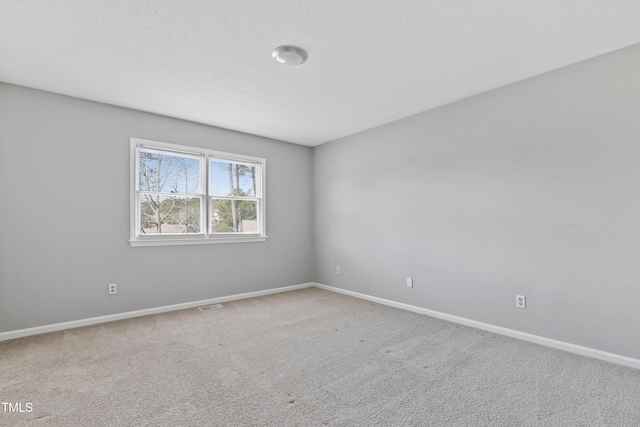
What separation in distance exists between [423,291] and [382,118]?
2295mm

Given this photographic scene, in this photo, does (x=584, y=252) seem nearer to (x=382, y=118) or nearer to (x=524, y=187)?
(x=524, y=187)

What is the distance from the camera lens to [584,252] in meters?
2.60

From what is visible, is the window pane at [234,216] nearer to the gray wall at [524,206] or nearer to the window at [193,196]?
the window at [193,196]

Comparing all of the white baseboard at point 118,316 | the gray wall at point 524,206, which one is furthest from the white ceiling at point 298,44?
the white baseboard at point 118,316

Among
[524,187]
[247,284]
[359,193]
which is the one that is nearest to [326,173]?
[359,193]

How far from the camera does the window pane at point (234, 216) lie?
4.45 meters

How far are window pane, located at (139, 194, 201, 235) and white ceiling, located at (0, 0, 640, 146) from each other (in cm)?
120

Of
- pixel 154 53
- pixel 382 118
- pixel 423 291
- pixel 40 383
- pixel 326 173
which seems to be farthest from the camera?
pixel 326 173

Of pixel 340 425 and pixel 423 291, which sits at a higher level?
pixel 423 291

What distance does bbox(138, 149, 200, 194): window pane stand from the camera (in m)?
3.85

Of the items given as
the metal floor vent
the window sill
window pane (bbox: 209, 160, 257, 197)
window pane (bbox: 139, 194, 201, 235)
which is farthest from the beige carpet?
window pane (bbox: 209, 160, 257, 197)

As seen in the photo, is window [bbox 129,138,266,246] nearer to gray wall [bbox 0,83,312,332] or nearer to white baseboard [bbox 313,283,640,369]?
gray wall [bbox 0,83,312,332]

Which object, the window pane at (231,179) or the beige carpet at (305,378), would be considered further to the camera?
the window pane at (231,179)

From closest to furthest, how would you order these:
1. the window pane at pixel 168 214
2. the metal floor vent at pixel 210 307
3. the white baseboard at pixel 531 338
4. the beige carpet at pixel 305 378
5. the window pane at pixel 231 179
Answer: the beige carpet at pixel 305 378
the white baseboard at pixel 531 338
the window pane at pixel 168 214
the metal floor vent at pixel 210 307
the window pane at pixel 231 179
